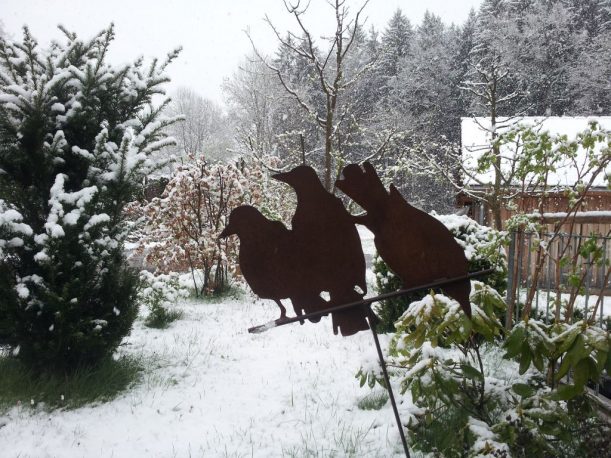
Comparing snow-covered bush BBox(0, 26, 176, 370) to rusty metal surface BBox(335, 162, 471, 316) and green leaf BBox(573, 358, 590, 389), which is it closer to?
rusty metal surface BBox(335, 162, 471, 316)

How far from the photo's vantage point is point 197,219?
24.9 feet

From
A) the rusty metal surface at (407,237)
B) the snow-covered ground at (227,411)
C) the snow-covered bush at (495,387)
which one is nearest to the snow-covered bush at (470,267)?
the snow-covered ground at (227,411)

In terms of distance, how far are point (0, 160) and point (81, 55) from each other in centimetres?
120

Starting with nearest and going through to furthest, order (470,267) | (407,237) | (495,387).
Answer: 1. (407,237)
2. (495,387)
3. (470,267)

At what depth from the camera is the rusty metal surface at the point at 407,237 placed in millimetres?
1536

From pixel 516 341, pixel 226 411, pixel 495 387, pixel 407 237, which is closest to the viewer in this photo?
pixel 407 237

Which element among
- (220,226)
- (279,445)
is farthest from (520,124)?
(220,226)

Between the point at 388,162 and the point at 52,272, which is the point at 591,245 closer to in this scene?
the point at 52,272

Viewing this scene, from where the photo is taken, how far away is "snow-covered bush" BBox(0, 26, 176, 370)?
3.42 metres

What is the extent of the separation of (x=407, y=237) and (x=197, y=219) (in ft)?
21.2

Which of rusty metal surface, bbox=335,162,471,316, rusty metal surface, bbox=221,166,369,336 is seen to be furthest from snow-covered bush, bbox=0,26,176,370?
rusty metal surface, bbox=335,162,471,316

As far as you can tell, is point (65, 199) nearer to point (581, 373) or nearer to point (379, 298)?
point (379, 298)

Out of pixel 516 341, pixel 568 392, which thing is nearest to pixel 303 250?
pixel 516 341

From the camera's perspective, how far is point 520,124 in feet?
9.56
